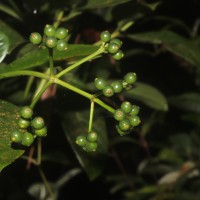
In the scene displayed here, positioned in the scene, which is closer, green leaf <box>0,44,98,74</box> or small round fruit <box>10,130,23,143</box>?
small round fruit <box>10,130,23,143</box>

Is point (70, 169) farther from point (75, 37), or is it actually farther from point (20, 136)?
point (20, 136)

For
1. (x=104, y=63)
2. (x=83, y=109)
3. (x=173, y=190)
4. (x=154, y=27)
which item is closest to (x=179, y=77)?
(x=154, y=27)

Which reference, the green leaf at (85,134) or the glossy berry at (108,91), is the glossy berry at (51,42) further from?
the green leaf at (85,134)

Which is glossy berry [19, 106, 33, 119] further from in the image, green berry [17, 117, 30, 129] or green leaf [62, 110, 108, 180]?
green leaf [62, 110, 108, 180]

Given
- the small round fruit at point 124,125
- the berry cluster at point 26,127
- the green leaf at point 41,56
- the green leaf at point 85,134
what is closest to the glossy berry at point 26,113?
the berry cluster at point 26,127

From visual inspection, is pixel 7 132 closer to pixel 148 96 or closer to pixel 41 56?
pixel 41 56

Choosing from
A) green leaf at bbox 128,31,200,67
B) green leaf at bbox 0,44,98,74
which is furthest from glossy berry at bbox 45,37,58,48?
green leaf at bbox 128,31,200,67
